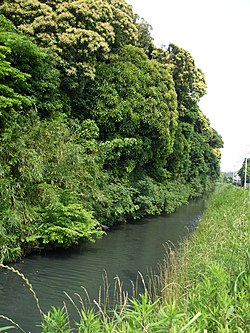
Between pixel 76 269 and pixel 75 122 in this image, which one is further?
pixel 75 122

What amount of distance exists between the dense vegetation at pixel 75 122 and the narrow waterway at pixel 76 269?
1.54 ft

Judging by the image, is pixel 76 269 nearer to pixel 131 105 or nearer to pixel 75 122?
pixel 75 122

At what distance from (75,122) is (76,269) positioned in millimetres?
6223

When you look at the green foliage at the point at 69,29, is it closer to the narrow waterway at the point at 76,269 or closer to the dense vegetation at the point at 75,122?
the dense vegetation at the point at 75,122

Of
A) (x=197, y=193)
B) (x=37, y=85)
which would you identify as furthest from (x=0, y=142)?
(x=197, y=193)

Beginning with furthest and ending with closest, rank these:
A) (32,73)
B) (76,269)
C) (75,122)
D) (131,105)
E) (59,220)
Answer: (131,105) → (75,122) → (32,73) → (59,220) → (76,269)

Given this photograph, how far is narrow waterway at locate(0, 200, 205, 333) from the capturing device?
6.30 metres

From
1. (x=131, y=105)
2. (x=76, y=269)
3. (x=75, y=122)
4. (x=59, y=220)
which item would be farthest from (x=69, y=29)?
(x=76, y=269)

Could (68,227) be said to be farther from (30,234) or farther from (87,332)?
(87,332)

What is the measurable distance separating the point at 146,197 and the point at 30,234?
27.5 feet

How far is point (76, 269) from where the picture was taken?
871 centimetres

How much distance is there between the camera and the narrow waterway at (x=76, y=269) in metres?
6.30

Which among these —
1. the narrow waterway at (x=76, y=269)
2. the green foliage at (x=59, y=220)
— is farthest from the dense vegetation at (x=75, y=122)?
the narrow waterway at (x=76, y=269)

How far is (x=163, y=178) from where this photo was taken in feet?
67.2
